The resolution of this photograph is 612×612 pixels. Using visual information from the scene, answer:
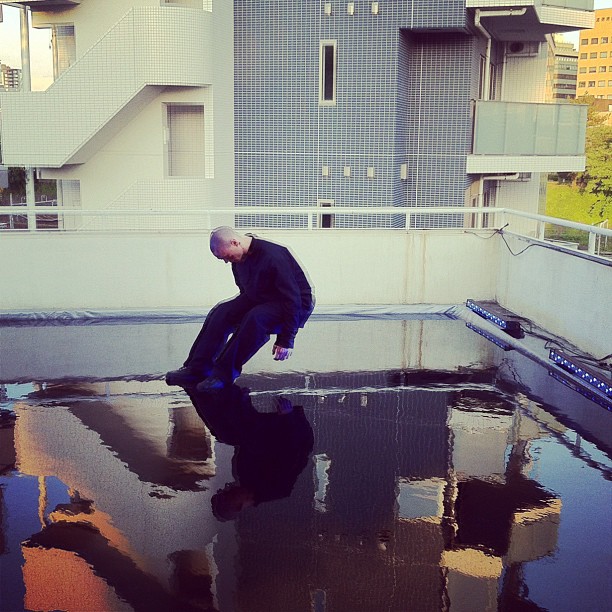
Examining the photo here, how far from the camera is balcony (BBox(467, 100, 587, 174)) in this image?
57.8 ft

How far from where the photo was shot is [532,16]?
17.5 m

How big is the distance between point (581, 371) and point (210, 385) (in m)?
3.30

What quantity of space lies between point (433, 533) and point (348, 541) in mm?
478

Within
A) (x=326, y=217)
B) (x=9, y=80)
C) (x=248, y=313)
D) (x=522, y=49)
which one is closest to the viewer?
(x=248, y=313)

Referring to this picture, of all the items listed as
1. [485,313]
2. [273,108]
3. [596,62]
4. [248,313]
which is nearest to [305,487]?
[248,313]

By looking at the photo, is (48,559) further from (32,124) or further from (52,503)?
(32,124)

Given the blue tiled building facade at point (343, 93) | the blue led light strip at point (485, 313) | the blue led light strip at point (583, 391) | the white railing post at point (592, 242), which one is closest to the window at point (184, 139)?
the blue tiled building facade at point (343, 93)

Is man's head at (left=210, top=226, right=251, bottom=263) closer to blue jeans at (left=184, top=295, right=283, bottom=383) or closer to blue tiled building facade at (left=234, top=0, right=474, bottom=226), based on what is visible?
blue jeans at (left=184, top=295, right=283, bottom=383)

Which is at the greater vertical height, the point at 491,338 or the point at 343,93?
the point at 343,93

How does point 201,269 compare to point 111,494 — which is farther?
point 201,269

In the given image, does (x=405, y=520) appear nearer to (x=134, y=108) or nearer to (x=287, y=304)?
(x=287, y=304)

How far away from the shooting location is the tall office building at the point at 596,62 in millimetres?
192900

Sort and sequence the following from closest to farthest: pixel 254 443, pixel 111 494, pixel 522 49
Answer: pixel 111 494
pixel 254 443
pixel 522 49

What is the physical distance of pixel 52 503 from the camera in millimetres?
5020
